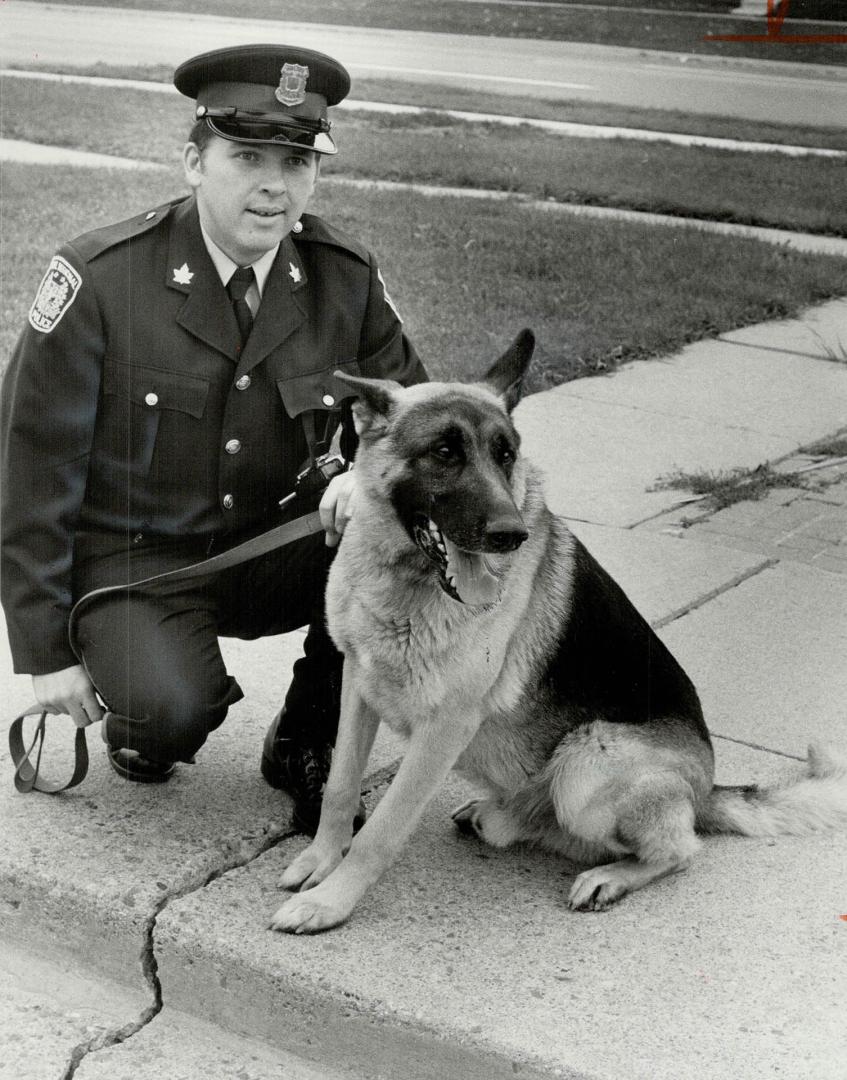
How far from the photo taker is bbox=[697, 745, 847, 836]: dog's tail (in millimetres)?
2816

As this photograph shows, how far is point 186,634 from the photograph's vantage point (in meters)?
2.91

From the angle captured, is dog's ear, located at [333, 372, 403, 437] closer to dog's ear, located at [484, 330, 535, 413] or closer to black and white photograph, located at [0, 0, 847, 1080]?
black and white photograph, located at [0, 0, 847, 1080]

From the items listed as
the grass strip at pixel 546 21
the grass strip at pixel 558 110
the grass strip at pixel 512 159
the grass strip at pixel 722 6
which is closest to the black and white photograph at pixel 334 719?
the grass strip at pixel 546 21

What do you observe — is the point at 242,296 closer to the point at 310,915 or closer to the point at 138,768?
the point at 138,768

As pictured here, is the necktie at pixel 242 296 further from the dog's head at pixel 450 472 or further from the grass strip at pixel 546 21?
the grass strip at pixel 546 21

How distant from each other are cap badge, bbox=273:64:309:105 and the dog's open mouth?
1000 millimetres

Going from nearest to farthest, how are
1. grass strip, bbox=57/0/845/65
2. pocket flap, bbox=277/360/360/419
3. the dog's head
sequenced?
the dog's head, pocket flap, bbox=277/360/360/419, grass strip, bbox=57/0/845/65

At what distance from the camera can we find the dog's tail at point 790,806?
2816 mm

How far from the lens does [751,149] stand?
6.07m

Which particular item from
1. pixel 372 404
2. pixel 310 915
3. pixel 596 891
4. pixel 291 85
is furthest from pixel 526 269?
pixel 310 915

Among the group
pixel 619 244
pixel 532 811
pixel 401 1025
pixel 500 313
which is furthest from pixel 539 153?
pixel 401 1025

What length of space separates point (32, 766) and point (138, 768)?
250mm

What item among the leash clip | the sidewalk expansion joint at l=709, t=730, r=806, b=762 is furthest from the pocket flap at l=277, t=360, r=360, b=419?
the sidewalk expansion joint at l=709, t=730, r=806, b=762

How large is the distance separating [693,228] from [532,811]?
18.0ft
